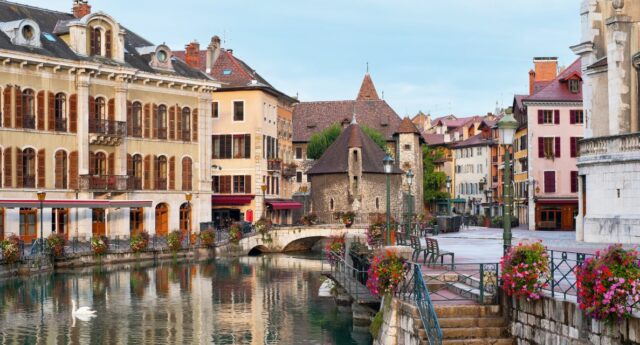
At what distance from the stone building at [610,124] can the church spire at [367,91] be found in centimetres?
7489

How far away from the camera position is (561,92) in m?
70.8

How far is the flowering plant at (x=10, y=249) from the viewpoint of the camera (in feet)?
137

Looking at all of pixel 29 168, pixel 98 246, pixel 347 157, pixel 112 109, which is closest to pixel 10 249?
pixel 98 246

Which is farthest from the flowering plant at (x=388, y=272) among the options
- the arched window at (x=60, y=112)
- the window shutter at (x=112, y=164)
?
the window shutter at (x=112, y=164)

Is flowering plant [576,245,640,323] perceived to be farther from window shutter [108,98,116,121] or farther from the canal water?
window shutter [108,98,116,121]

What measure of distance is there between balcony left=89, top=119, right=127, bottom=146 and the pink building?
2883 centimetres

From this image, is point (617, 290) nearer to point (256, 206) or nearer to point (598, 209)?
point (598, 209)

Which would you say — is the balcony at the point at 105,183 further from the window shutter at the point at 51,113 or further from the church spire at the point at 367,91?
the church spire at the point at 367,91

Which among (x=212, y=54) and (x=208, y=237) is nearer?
(x=208, y=237)

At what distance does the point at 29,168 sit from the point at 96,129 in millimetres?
5199

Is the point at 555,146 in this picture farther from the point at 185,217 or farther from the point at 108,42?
the point at 108,42

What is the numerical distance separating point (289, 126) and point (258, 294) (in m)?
51.2

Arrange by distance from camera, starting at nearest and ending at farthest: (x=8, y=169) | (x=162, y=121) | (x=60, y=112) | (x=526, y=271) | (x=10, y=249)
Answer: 1. (x=526, y=271)
2. (x=10, y=249)
3. (x=8, y=169)
4. (x=60, y=112)
5. (x=162, y=121)

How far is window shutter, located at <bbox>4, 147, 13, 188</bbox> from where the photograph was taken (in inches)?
2039
